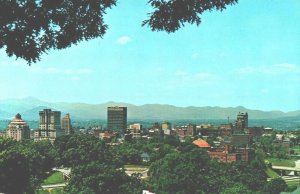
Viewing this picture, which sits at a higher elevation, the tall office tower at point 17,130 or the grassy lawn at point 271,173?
the tall office tower at point 17,130

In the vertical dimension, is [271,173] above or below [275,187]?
below

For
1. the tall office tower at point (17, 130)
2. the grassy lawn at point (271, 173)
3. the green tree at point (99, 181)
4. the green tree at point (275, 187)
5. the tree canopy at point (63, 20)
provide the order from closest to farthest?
the tree canopy at point (63, 20) < the green tree at point (99, 181) < the green tree at point (275, 187) < the grassy lawn at point (271, 173) < the tall office tower at point (17, 130)

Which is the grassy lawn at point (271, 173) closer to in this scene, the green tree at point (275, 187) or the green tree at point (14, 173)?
the green tree at point (275, 187)

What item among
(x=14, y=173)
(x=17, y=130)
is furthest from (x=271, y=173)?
(x=17, y=130)

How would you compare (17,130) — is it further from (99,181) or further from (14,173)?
(99,181)

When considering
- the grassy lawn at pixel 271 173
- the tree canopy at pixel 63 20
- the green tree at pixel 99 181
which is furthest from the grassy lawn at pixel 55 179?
the tree canopy at pixel 63 20

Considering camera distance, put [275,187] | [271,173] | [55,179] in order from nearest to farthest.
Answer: [275,187]
[55,179]
[271,173]

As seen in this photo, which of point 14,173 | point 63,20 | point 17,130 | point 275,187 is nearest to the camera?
point 63,20

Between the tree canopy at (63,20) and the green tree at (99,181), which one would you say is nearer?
the tree canopy at (63,20)
